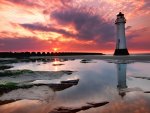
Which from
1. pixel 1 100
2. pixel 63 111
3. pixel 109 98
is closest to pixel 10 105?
pixel 1 100

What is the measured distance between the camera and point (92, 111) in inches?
308

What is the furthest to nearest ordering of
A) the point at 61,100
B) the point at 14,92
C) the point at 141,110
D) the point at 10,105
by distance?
the point at 14,92, the point at 61,100, the point at 10,105, the point at 141,110

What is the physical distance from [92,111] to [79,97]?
246cm

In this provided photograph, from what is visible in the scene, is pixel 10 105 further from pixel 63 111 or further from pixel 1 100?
pixel 63 111

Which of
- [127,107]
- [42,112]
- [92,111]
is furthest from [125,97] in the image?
[42,112]

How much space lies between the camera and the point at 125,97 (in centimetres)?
999

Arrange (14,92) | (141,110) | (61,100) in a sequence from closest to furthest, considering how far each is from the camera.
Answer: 1. (141,110)
2. (61,100)
3. (14,92)

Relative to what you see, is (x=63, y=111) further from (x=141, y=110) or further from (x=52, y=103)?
(x=141, y=110)

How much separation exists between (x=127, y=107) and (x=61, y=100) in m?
2.94

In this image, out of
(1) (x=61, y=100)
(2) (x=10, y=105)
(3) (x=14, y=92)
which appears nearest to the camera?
(2) (x=10, y=105)

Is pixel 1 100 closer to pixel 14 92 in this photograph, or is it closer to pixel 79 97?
pixel 14 92

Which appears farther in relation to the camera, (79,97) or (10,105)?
(79,97)

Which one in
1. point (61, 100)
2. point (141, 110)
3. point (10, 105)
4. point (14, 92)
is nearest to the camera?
point (141, 110)

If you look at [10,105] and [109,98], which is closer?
[10,105]
